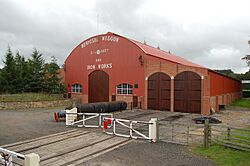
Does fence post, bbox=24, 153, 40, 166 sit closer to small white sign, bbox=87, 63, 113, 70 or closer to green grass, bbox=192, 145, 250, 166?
green grass, bbox=192, 145, 250, 166

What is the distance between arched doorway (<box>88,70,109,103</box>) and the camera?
28844mm

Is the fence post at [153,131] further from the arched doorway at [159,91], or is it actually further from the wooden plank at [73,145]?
the arched doorway at [159,91]

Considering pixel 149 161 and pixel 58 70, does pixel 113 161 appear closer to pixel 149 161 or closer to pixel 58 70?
pixel 149 161

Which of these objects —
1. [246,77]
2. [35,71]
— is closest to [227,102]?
[35,71]

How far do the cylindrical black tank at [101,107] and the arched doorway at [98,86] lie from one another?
6897 mm

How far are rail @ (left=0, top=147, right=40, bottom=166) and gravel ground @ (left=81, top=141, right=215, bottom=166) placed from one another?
9.55 feet

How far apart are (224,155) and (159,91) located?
52.2ft

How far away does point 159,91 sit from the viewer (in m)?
23.8

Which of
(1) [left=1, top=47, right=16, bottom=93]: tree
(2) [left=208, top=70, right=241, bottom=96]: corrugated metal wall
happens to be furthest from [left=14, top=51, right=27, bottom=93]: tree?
(2) [left=208, top=70, right=241, bottom=96]: corrugated metal wall

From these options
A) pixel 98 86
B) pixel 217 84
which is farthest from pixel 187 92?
pixel 98 86

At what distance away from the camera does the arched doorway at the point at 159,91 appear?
76.3 ft

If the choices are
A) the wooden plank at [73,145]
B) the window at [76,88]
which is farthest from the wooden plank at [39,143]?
the window at [76,88]

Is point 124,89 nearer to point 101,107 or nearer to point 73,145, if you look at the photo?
point 101,107

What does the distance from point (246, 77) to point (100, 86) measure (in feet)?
157
